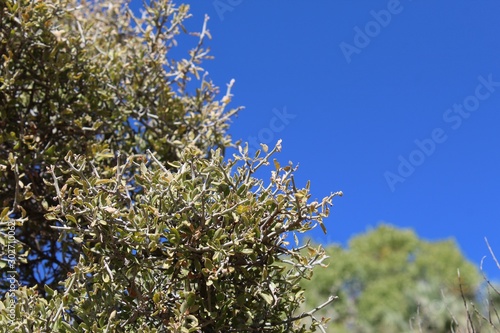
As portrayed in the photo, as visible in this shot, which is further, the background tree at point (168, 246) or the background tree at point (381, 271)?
the background tree at point (381, 271)

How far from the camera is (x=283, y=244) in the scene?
9.37 feet

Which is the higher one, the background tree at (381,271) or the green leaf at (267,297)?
the background tree at (381,271)

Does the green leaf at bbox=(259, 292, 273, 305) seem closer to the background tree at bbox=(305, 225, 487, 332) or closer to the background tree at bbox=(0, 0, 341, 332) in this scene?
the background tree at bbox=(0, 0, 341, 332)

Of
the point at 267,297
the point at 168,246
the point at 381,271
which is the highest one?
the point at 381,271

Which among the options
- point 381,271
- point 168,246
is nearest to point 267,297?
point 168,246

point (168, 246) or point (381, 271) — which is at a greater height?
point (381, 271)

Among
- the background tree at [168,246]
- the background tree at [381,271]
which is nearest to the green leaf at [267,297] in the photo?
the background tree at [168,246]

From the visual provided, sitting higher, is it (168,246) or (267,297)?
(168,246)

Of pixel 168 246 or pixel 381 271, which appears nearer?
pixel 168 246

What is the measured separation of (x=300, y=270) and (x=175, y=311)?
26.2 inches

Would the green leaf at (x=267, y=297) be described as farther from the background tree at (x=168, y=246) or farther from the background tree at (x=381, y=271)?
the background tree at (x=381, y=271)

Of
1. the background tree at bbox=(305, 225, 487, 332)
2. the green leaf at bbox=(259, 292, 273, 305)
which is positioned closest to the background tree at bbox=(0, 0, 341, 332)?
the green leaf at bbox=(259, 292, 273, 305)

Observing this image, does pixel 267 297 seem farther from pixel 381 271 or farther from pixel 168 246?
pixel 381 271

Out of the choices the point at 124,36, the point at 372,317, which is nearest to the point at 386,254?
the point at 372,317
